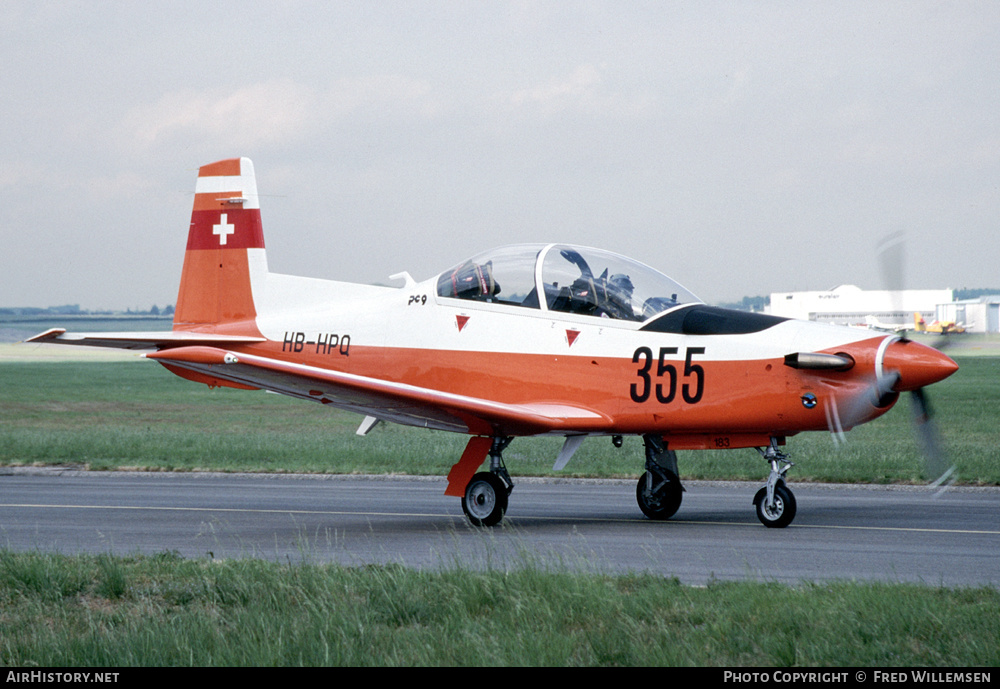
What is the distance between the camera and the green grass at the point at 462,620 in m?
5.57

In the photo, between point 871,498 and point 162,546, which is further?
point 871,498

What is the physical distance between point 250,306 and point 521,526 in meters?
5.92

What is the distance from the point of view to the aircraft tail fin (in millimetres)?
15852

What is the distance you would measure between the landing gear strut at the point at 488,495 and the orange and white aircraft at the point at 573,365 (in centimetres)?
2

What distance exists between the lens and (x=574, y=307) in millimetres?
11992

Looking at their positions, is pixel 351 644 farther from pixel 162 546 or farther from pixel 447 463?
pixel 447 463

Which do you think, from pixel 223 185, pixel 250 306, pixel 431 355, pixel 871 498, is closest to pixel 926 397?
pixel 871 498

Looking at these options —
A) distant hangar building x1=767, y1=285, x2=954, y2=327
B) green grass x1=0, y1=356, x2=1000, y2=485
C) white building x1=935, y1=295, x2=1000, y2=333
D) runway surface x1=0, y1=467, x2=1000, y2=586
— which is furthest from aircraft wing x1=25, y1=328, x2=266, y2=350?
distant hangar building x1=767, y1=285, x2=954, y2=327

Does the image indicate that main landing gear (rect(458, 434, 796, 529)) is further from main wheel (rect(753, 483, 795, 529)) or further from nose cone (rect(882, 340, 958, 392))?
nose cone (rect(882, 340, 958, 392))

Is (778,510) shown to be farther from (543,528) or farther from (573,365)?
(573,365)

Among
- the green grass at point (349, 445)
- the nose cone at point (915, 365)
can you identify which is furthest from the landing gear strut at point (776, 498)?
the green grass at point (349, 445)

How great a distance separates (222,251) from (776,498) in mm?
9146
